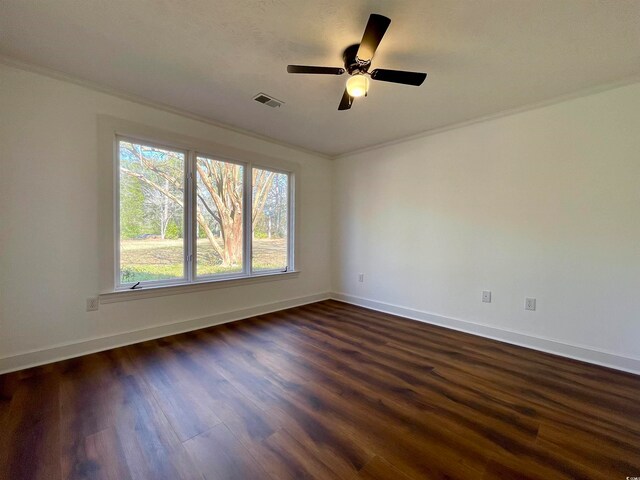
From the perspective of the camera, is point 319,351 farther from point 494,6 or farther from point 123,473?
point 494,6

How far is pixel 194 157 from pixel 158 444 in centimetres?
281

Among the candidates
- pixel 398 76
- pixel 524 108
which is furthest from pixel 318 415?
pixel 524 108

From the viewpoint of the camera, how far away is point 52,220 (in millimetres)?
2365

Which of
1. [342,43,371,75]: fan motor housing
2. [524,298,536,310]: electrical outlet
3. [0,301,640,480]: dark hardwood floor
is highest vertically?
[342,43,371,75]: fan motor housing

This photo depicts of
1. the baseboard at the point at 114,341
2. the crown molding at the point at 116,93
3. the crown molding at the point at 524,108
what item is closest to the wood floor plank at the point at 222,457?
the baseboard at the point at 114,341

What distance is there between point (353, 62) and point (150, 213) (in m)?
2.52

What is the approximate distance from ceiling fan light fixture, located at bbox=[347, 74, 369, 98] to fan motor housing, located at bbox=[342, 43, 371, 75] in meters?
0.08

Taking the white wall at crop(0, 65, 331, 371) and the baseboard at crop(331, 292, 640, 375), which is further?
the baseboard at crop(331, 292, 640, 375)

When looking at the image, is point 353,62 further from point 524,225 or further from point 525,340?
point 525,340

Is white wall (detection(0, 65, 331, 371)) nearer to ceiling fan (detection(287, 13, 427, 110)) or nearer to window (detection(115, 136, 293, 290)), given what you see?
window (detection(115, 136, 293, 290))

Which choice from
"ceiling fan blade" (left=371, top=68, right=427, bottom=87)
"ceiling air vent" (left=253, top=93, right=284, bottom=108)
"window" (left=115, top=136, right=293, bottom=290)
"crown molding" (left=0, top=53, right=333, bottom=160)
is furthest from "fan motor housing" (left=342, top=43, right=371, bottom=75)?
"window" (left=115, top=136, right=293, bottom=290)

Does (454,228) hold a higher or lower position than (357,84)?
lower

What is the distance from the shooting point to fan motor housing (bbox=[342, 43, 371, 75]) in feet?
6.36

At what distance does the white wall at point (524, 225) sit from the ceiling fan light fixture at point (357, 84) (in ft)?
6.29
